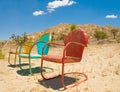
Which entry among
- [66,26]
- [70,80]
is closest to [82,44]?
[70,80]

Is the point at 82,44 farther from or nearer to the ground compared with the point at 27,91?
farther from the ground

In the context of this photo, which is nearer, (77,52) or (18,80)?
(77,52)

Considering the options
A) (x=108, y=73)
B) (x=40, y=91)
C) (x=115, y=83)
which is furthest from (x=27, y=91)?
(x=108, y=73)

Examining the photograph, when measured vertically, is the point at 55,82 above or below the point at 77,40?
below

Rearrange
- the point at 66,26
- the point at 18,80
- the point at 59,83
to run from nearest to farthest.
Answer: the point at 59,83, the point at 18,80, the point at 66,26

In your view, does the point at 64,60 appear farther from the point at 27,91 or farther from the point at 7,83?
the point at 7,83

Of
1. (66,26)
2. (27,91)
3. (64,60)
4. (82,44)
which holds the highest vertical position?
(66,26)

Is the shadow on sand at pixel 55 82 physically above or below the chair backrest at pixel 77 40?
below

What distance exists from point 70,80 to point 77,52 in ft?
2.43

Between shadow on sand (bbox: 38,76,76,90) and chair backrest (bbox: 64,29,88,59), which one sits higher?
chair backrest (bbox: 64,29,88,59)

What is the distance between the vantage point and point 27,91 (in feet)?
13.7

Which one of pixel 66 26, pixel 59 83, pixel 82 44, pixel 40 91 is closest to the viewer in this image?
pixel 40 91

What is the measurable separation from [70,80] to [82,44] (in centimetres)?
100

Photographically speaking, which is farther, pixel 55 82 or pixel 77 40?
pixel 55 82
